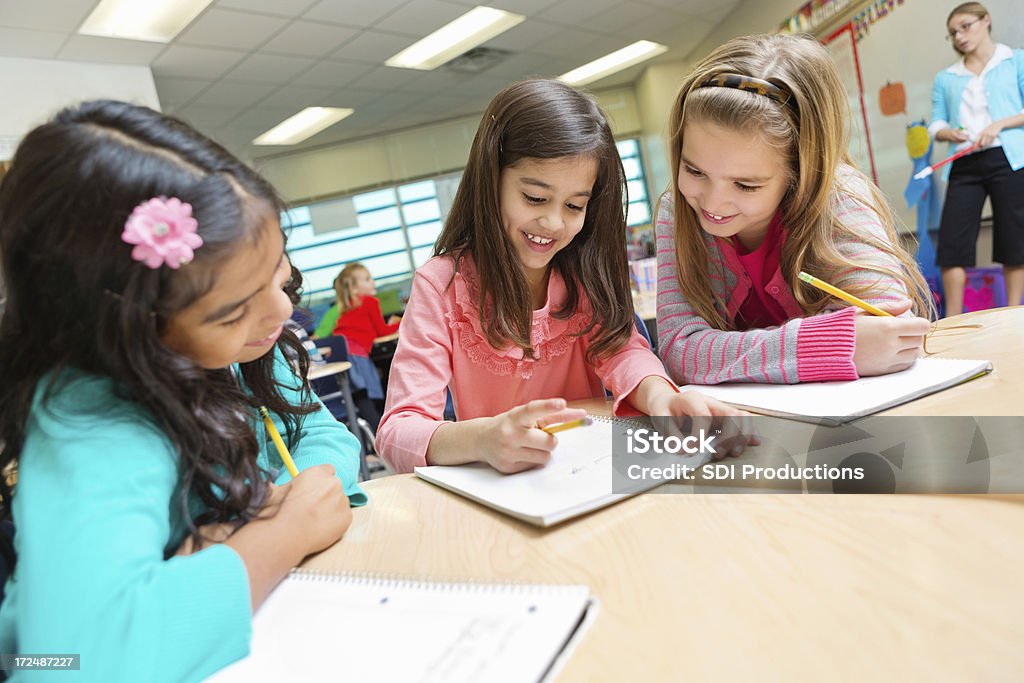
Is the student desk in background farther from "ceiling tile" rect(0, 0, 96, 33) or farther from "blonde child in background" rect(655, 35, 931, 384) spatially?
"blonde child in background" rect(655, 35, 931, 384)

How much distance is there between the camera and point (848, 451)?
2.15 ft

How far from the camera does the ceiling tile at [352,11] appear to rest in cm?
432

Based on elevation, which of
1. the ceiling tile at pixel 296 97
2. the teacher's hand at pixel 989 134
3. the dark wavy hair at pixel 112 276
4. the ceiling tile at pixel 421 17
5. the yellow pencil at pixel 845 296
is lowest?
the yellow pencil at pixel 845 296

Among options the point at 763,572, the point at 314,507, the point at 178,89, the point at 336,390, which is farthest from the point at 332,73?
the point at 763,572

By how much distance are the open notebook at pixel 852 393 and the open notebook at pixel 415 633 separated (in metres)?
0.45

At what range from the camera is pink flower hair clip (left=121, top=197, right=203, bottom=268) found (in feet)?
1.78

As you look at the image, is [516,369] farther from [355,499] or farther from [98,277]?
[98,277]

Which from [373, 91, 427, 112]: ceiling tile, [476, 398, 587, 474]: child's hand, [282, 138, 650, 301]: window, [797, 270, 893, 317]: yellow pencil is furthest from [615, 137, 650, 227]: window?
Result: [476, 398, 587, 474]: child's hand

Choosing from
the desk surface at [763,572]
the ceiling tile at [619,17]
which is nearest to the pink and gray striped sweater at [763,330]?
the desk surface at [763,572]

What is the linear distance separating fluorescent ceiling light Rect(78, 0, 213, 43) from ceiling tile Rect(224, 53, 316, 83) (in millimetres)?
648

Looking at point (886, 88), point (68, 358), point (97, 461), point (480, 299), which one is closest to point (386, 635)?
point (97, 461)

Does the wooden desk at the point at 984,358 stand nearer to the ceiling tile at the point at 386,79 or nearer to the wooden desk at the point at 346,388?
the wooden desk at the point at 346,388

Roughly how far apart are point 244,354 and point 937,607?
24.2 inches

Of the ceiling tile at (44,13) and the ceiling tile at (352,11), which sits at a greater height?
the ceiling tile at (352,11)
